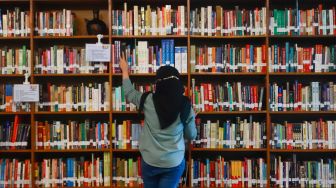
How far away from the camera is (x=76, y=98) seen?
11.8 ft

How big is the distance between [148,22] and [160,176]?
1.57 metres

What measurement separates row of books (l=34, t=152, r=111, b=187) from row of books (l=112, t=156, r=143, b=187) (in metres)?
0.06

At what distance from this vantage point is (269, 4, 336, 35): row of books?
356cm

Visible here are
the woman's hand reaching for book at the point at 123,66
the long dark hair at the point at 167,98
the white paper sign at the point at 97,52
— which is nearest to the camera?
the long dark hair at the point at 167,98

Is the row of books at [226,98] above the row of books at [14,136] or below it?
above

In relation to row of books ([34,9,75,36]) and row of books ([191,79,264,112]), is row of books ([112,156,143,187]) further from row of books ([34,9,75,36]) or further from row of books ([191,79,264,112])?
row of books ([34,9,75,36])

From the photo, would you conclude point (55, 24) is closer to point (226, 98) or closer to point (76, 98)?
point (76, 98)

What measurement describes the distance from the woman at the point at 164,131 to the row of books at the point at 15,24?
162cm

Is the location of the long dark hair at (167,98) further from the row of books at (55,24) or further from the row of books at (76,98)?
the row of books at (55,24)

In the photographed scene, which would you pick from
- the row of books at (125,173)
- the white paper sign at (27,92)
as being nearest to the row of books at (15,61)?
the white paper sign at (27,92)

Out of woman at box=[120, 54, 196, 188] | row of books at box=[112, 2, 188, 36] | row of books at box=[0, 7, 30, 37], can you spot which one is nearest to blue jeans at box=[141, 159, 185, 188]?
woman at box=[120, 54, 196, 188]

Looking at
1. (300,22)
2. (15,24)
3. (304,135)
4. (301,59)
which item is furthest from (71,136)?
(300,22)

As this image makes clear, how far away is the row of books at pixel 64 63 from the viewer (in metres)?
3.58

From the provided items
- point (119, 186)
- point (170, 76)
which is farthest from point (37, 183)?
point (170, 76)
